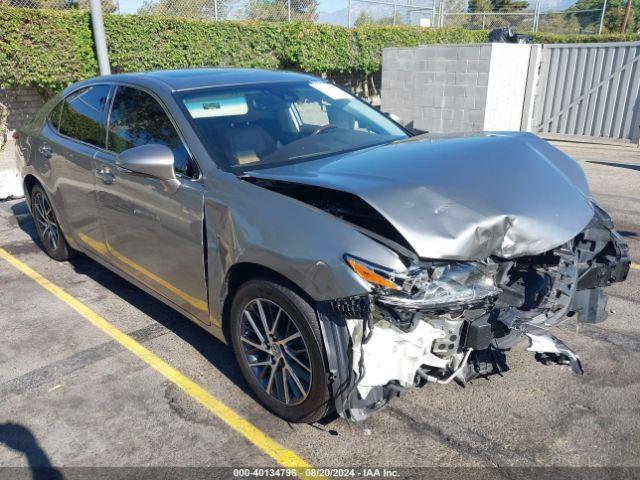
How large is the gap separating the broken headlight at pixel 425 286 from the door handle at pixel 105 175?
7.10 ft


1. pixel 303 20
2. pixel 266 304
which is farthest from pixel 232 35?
pixel 266 304

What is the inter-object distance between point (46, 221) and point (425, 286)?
431 cm

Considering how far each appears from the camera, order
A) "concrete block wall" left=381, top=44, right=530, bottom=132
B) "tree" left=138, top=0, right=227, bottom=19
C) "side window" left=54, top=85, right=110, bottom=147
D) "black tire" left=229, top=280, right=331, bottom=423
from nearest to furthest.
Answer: "black tire" left=229, top=280, right=331, bottom=423 < "side window" left=54, top=85, right=110, bottom=147 < "concrete block wall" left=381, top=44, right=530, bottom=132 < "tree" left=138, top=0, right=227, bottom=19

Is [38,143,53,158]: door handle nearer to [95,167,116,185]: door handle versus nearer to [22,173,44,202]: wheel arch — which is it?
[22,173,44,202]: wheel arch

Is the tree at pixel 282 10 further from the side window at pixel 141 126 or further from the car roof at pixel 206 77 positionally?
the side window at pixel 141 126

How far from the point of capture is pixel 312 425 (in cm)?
299

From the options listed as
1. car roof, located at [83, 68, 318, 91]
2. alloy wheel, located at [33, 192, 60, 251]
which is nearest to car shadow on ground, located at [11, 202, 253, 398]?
alloy wheel, located at [33, 192, 60, 251]

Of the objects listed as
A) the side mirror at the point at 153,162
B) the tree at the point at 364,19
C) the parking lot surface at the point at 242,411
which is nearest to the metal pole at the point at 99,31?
the parking lot surface at the point at 242,411

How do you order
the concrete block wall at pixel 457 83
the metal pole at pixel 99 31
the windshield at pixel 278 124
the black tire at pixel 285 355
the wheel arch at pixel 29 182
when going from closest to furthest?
the black tire at pixel 285 355
the windshield at pixel 278 124
the wheel arch at pixel 29 182
the metal pole at pixel 99 31
the concrete block wall at pixel 457 83

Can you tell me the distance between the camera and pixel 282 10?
673 inches

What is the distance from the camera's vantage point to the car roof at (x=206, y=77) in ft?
12.3

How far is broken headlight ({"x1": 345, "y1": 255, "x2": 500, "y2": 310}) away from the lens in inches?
95.1

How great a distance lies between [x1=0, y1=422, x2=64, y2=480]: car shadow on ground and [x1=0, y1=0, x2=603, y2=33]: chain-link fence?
38.9 ft

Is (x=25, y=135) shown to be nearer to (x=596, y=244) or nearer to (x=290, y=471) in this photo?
(x=290, y=471)
